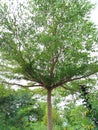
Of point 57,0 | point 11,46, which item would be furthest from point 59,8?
point 11,46

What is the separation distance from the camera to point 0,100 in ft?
89.6

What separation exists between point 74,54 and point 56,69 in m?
0.87

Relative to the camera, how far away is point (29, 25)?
1288 cm

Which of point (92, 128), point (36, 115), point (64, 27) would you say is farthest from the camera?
point (36, 115)

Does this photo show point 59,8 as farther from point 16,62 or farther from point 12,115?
point 12,115

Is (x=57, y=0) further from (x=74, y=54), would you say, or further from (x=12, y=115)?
(x=12, y=115)

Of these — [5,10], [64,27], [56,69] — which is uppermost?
[5,10]

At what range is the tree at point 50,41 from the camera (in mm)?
12641

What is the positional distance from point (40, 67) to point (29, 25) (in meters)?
1.56

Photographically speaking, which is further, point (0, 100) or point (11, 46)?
point (0, 100)

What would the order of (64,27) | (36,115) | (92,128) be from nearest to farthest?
1. (92,128)
2. (64,27)
3. (36,115)

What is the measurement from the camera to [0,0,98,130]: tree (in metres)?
12.6

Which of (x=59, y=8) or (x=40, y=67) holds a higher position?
(x=59, y=8)

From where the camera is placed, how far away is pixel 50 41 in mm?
12461
